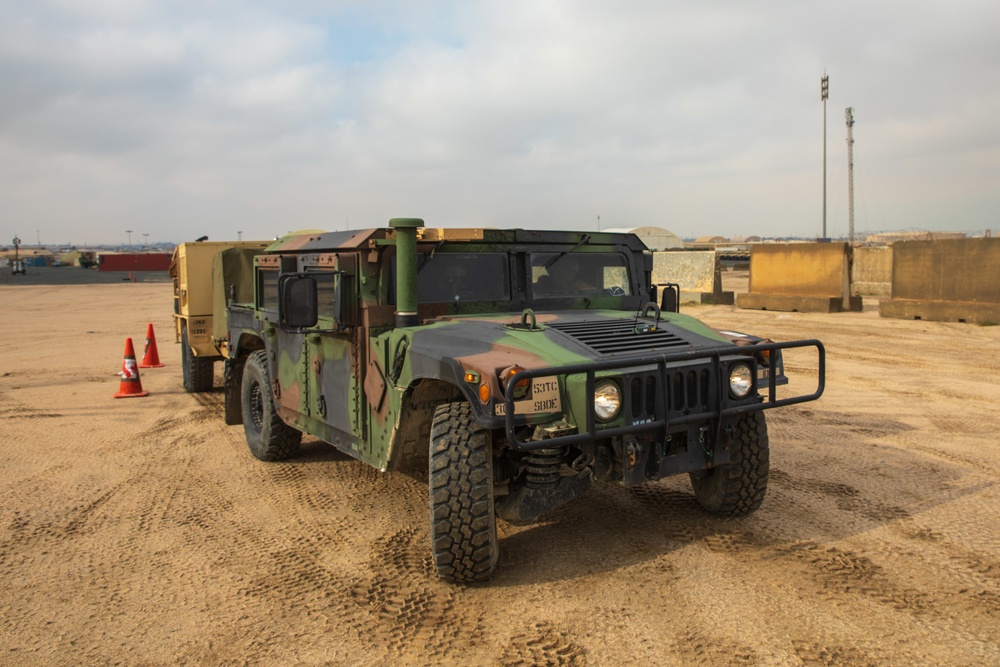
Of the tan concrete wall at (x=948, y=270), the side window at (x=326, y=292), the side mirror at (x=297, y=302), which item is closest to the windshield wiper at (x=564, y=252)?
the side window at (x=326, y=292)

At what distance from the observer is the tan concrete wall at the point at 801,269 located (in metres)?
17.8

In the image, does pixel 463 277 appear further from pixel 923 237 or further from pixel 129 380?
pixel 923 237

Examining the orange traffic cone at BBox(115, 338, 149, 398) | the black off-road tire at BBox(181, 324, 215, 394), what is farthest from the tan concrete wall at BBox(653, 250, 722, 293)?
the orange traffic cone at BBox(115, 338, 149, 398)

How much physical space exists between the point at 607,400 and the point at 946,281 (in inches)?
554

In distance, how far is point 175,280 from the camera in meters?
10.9

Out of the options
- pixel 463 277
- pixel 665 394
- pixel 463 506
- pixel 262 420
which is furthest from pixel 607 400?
pixel 262 420

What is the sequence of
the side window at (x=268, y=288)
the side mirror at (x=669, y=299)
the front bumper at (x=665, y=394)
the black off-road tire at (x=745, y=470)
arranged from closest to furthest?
the front bumper at (x=665, y=394) → the black off-road tire at (x=745, y=470) → the side mirror at (x=669, y=299) → the side window at (x=268, y=288)

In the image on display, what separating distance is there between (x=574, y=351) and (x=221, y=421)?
521 cm

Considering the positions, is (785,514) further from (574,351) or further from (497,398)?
(497,398)

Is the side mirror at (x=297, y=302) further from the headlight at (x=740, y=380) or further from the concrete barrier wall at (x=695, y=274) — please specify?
the concrete barrier wall at (x=695, y=274)

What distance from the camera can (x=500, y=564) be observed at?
14.1ft

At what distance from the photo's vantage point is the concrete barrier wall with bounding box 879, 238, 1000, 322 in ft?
47.8

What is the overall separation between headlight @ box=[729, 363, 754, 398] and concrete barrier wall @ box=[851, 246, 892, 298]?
19.3 metres

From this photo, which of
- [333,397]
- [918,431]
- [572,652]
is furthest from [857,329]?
[572,652]
